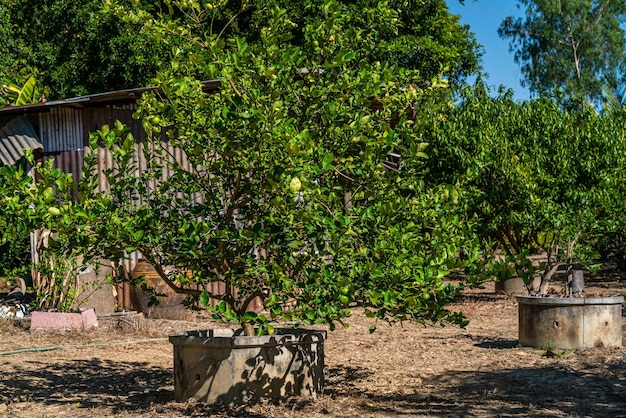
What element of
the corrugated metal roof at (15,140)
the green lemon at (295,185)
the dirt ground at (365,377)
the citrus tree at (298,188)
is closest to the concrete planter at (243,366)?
the dirt ground at (365,377)

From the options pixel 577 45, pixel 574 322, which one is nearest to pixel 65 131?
pixel 574 322

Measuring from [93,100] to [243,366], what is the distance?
825 cm

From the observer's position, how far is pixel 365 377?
7.86 m

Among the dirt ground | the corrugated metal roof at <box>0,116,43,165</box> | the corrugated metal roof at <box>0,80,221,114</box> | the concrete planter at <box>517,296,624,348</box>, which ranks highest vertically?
the corrugated metal roof at <box>0,80,221,114</box>

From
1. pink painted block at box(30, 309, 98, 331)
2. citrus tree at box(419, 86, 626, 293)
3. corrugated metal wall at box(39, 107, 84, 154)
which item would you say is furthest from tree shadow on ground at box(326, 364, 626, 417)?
corrugated metal wall at box(39, 107, 84, 154)

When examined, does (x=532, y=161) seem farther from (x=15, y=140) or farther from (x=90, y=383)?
(x=15, y=140)

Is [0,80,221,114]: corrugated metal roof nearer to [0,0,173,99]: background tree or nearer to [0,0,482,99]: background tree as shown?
[0,0,482,99]: background tree

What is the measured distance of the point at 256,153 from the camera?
548 centimetres

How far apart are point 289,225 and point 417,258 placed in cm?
91

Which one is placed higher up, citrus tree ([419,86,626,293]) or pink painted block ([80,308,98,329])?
citrus tree ([419,86,626,293])

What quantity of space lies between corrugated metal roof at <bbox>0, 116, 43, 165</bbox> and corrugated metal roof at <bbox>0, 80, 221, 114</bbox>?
0.25 meters

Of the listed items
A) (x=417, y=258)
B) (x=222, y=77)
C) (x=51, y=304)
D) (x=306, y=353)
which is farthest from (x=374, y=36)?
(x=51, y=304)

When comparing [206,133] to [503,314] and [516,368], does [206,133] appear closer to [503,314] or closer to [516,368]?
[516,368]

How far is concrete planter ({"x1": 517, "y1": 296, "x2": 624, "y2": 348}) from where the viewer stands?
9234mm
